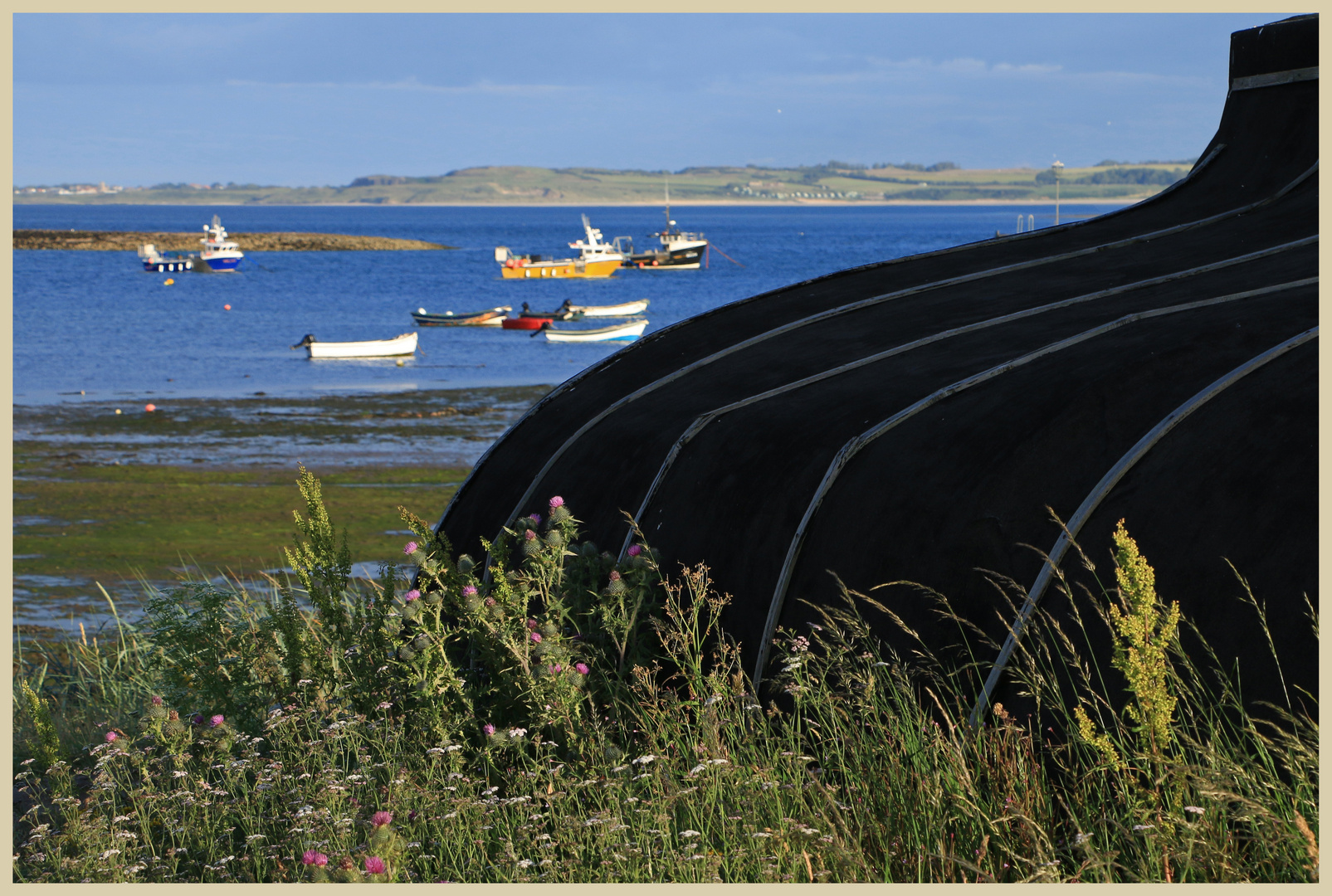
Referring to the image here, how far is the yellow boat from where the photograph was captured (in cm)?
7931

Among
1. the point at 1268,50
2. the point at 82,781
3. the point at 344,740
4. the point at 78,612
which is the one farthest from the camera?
the point at 78,612

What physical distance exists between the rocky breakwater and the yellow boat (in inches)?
1837

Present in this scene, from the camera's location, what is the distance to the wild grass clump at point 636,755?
3.22 metres

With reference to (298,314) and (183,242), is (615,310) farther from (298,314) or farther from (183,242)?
(183,242)

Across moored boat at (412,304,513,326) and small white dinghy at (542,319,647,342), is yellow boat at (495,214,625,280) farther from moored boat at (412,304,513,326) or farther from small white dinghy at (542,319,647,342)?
small white dinghy at (542,319,647,342)

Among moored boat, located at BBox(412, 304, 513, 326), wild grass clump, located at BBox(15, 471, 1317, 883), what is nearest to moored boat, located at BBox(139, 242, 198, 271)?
moored boat, located at BBox(412, 304, 513, 326)

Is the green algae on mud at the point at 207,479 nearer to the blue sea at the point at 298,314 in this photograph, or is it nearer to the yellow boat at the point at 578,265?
the blue sea at the point at 298,314

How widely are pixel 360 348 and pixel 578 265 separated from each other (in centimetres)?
4113

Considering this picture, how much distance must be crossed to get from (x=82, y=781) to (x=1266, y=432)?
5.69 m

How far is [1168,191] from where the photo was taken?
8555 mm

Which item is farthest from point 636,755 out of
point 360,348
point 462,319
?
point 462,319

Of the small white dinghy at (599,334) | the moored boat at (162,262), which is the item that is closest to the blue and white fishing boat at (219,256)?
the moored boat at (162,262)

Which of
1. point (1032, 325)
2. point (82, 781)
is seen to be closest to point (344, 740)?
point (82, 781)

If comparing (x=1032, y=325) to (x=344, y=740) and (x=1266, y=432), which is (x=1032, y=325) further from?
(x=344, y=740)
